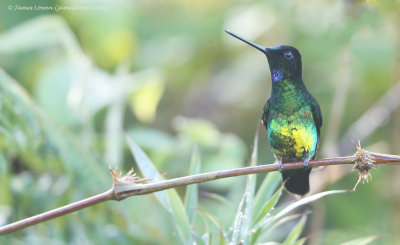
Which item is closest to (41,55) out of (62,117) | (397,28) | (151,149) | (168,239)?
(62,117)

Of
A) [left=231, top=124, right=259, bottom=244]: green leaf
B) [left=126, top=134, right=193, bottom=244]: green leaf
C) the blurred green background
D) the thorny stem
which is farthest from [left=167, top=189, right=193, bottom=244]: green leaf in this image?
the blurred green background

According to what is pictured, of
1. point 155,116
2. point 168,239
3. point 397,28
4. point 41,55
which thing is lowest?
point 168,239

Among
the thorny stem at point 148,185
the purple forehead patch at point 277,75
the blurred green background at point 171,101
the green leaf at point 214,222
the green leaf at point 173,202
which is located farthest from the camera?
the blurred green background at point 171,101

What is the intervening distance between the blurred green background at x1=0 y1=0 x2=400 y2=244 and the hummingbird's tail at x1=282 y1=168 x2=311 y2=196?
327mm

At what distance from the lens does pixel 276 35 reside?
4020 mm

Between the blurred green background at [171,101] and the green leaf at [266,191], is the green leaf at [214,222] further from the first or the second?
the blurred green background at [171,101]

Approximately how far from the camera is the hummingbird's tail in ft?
5.42

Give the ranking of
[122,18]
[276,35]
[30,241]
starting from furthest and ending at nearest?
[276,35]
[122,18]
[30,241]

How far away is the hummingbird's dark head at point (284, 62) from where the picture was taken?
1579 millimetres

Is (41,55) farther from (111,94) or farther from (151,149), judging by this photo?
(151,149)

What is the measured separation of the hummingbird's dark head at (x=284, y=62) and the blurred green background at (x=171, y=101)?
0.45 meters

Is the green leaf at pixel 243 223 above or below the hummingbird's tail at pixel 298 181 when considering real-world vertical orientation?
below

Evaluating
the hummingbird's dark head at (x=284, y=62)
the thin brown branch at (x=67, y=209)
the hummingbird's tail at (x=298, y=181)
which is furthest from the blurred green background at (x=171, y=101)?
the thin brown branch at (x=67, y=209)

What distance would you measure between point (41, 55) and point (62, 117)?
1.22m
